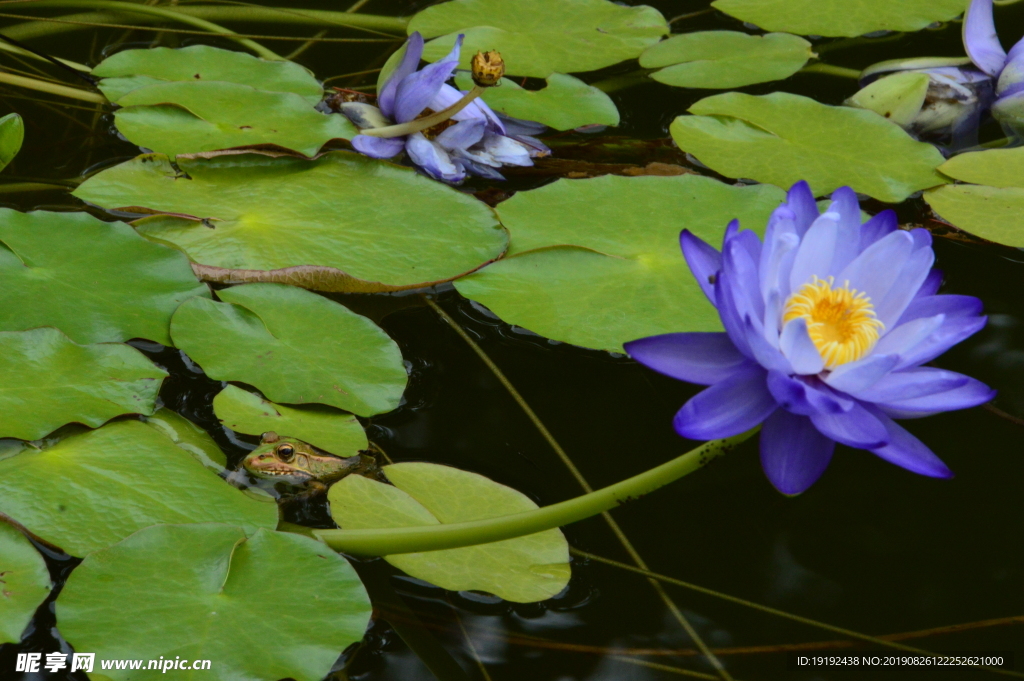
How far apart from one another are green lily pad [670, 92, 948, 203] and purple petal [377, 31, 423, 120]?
2.62 feet

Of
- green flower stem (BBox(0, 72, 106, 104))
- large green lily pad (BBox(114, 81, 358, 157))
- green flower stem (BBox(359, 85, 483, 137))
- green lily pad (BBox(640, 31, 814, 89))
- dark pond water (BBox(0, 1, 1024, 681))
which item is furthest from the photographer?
green lily pad (BBox(640, 31, 814, 89))

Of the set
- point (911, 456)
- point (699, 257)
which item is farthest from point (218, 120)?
point (911, 456)

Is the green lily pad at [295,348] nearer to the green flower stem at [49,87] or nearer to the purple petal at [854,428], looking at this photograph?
the purple petal at [854,428]

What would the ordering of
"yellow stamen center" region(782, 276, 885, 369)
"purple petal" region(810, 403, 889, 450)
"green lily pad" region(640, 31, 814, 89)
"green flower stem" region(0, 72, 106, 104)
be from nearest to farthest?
"purple petal" region(810, 403, 889, 450) < "yellow stamen center" region(782, 276, 885, 369) < "green flower stem" region(0, 72, 106, 104) < "green lily pad" region(640, 31, 814, 89)

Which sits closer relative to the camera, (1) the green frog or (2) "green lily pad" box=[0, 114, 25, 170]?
(1) the green frog

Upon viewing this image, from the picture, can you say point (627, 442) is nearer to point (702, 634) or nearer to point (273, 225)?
point (702, 634)

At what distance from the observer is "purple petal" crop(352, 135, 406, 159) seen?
7.09 ft

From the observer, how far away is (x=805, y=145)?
2.35 metres

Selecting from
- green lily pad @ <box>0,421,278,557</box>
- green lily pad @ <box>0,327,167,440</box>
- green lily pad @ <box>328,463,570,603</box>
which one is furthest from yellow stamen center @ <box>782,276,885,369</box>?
green lily pad @ <box>0,327,167,440</box>

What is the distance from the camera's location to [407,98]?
7.16 feet

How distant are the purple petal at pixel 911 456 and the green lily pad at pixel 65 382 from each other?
130 cm

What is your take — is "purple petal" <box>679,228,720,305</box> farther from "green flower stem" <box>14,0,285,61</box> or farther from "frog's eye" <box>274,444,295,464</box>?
"green flower stem" <box>14,0,285,61</box>

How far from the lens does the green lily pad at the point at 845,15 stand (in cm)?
292

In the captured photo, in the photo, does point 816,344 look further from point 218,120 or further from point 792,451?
point 218,120
